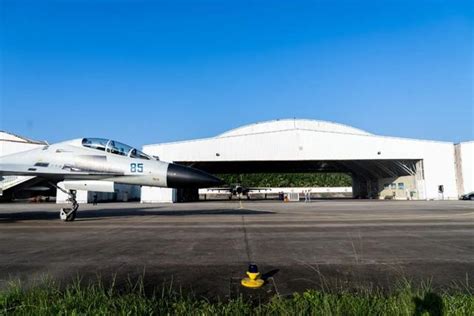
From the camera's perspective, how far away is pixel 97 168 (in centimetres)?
1205

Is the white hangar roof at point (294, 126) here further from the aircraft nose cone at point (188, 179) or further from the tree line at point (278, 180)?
the tree line at point (278, 180)

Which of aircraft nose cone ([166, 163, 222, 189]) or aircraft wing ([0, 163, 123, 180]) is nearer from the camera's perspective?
aircraft nose cone ([166, 163, 222, 189])

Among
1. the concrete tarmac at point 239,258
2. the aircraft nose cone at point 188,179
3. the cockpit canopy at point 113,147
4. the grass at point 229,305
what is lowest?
the concrete tarmac at point 239,258

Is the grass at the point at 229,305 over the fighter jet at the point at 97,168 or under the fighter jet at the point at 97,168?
under

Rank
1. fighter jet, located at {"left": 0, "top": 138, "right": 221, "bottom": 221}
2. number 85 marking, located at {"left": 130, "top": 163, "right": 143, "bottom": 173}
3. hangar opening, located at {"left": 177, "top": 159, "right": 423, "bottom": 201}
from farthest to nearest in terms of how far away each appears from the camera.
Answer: hangar opening, located at {"left": 177, "top": 159, "right": 423, "bottom": 201} → number 85 marking, located at {"left": 130, "top": 163, "right": 143, "bottom": 173} → fighter jet, located at {"left": 0, "top": 138, "right": 221, "bottom": 221}

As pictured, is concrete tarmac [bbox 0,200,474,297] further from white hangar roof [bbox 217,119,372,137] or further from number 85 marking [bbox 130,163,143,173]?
white hangar roof [bbox 217,119,372,137]

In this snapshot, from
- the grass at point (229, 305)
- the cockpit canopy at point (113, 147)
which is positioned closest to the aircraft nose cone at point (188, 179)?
the cockpit canopy at point (113, 147)

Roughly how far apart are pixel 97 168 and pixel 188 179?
381 cm

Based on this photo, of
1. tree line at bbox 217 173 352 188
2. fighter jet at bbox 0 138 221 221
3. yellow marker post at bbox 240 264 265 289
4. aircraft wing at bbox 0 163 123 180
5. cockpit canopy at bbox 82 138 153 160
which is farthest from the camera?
tree line at bbox 217 173 352 188

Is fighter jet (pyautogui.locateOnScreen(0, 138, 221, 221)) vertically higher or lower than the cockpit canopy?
lower

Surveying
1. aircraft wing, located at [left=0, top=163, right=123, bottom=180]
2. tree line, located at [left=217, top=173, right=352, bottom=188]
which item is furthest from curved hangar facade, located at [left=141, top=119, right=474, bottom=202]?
tree line, located at [left=217, top=173, right=352, bottom=188]

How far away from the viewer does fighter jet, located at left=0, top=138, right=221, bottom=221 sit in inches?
455

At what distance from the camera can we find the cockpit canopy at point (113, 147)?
486 inches

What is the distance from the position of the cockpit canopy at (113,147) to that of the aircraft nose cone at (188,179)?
1582mm
